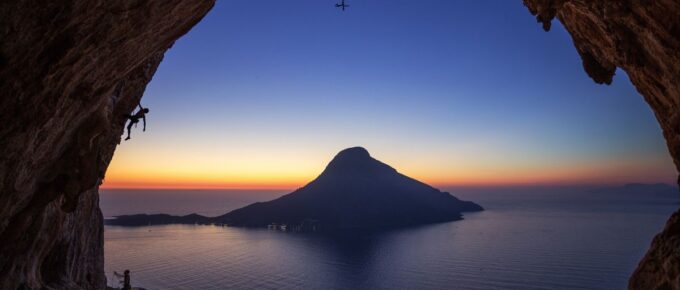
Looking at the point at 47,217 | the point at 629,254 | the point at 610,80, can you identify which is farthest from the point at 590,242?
the point at 47,217

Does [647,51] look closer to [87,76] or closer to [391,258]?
[87,76]

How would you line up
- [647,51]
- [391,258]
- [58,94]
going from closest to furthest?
[58,94]
[647,51]
[391,258]

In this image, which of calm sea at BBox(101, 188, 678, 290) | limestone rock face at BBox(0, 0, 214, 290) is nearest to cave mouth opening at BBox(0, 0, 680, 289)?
limestone rock face at BBox(0, 0, 214, 290)

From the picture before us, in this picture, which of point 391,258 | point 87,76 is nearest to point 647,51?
point 87,76

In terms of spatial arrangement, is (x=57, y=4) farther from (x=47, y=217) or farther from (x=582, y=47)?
(x=582, y=47)

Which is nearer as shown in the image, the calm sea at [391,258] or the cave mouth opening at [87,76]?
the cave mouth opening at [87,76]

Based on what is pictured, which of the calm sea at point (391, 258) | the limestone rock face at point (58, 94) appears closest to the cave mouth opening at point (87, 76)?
the limestone rock face at point (58, 94)

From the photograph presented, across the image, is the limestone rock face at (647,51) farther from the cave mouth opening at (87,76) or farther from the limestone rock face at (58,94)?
the limestone rock face at (58,94)
